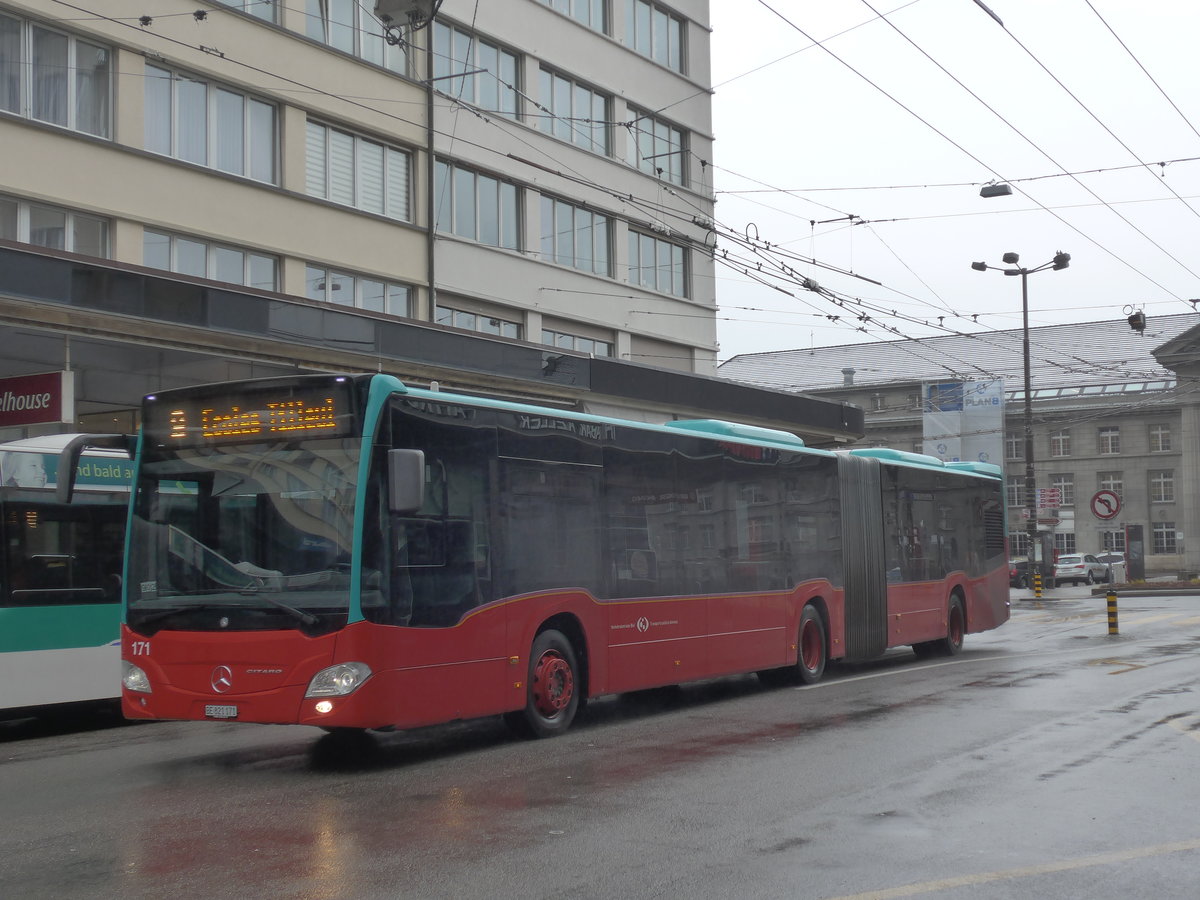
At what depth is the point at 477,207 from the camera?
28609 mm

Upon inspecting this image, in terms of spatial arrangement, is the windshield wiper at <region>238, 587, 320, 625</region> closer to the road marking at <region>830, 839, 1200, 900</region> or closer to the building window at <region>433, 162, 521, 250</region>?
the road marking at <region>830, 839, 1200, 900</region>

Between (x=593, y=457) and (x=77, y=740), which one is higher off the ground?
(x=593, y=457)

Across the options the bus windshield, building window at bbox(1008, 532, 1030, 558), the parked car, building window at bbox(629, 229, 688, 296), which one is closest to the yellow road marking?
the bus windshield

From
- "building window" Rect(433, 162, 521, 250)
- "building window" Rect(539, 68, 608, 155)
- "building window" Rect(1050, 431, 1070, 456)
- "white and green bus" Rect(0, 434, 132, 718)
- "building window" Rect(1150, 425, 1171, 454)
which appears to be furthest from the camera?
"building window" Rect(1050, 431, 1070, 456)

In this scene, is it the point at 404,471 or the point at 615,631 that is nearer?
the point at 404,471

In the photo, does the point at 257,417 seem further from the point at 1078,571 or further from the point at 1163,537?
the point at 1163,537

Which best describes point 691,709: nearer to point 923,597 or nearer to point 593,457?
point 593,457

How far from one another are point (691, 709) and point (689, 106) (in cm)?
2441

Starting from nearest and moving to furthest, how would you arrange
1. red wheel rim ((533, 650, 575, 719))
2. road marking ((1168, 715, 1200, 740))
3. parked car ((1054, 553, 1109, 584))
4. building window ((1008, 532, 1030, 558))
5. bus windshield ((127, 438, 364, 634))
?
1. bus windshield ((127, 438, 364, 634))
2. road marking ((1168, 715, 1200, 740))
3. red wheel rim ((533, 650, 575, 719))
4. parked car ((1054, 553, 1109, 584))
5. building window ((1008, 532, 1030, 558))

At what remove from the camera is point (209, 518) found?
404 inches

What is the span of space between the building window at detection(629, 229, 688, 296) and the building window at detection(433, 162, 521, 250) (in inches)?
187

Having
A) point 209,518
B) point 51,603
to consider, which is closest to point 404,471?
point 209,518

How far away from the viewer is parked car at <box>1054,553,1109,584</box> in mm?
59750

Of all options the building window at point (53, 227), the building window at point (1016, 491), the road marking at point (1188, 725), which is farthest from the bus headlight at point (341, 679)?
the building window at point (1016, 491)
